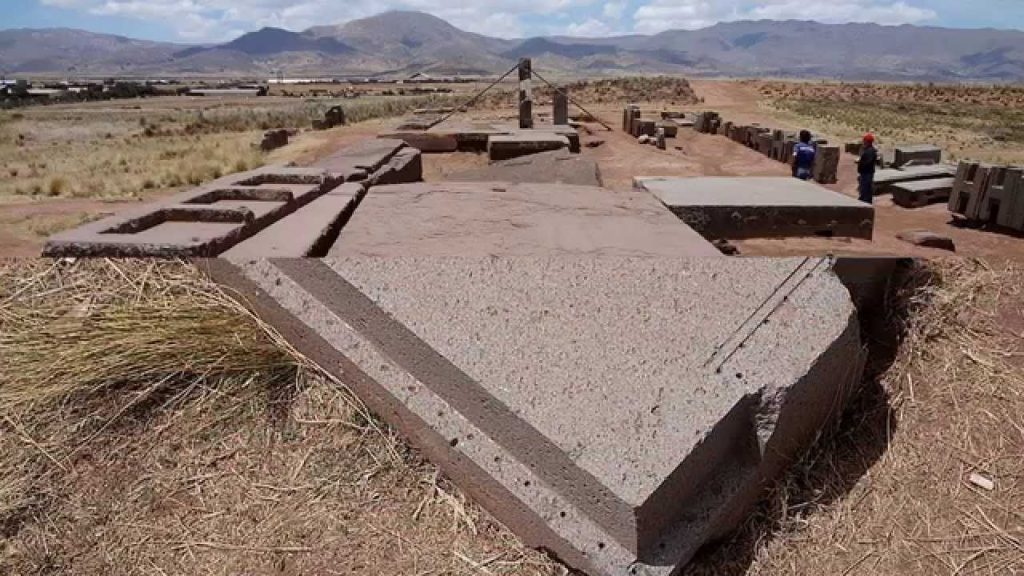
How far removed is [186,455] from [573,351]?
144cm

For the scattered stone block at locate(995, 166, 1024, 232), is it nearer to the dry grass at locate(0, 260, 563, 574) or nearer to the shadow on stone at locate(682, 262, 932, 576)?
the shadow on stone at locate(682, 262, 932, 576)

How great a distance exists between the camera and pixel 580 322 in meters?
2.66

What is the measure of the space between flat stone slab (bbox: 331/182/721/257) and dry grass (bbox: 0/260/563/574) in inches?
30.2

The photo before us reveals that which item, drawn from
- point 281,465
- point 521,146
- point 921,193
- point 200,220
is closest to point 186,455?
point 281,465

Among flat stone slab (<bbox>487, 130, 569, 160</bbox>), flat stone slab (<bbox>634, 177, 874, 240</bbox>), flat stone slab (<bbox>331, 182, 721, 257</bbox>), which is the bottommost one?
flat stone slab (<bbox>487, 130, 569, 160</bbox>)

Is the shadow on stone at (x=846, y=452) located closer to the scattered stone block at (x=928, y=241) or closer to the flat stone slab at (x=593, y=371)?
the flat stone slab at (x=593, y=371)

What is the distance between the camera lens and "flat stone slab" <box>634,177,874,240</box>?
197 inches

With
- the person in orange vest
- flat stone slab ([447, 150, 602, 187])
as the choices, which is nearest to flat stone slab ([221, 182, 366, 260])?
flat stone slab ([447, 150, 602, 187])

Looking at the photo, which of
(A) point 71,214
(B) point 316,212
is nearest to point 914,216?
(B) point 316,212

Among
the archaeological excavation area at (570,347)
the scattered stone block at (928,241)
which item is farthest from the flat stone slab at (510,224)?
the scattered stone block at (928,241)

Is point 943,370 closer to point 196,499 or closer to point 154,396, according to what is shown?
point 196,499

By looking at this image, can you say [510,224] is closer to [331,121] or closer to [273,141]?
[273,141]

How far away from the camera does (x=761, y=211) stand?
513 centimetres

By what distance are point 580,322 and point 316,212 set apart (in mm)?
1863
